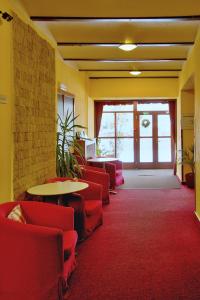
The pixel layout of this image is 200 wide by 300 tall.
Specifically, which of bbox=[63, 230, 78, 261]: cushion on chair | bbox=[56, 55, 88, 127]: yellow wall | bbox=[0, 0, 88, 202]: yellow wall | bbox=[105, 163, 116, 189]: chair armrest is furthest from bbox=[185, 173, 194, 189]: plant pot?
bbox=[0, 0, 88, 202]: yellow wall

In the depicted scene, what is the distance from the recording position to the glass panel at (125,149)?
1223 centimetres

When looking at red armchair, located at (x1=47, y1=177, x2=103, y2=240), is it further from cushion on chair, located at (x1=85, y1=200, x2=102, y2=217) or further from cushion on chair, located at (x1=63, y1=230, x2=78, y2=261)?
cushion on chair, located at (x1=63, y1=230, x2=78, y2=261)

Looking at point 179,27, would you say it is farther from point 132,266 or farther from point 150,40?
point 132,266

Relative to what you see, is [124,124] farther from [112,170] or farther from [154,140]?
[112,170]

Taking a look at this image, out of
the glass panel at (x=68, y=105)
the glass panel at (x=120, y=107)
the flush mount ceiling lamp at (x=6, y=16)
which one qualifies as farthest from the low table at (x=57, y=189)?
the glass panel at (x=120, y=107)

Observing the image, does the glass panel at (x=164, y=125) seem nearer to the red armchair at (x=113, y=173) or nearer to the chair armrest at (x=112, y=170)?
the red armchair at (x=113, y=173)

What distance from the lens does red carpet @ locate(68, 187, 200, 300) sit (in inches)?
122

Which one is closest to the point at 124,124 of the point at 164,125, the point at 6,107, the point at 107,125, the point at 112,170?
the point at 107,125

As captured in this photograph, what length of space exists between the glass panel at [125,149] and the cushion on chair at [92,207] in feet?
23.3

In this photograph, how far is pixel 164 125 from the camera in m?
12.2

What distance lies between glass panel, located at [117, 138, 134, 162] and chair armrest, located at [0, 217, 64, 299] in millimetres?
9667

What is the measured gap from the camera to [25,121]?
13.5ft

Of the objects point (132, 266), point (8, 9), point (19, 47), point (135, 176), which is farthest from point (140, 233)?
point (135, 176)

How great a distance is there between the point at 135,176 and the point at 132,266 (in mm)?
6930
